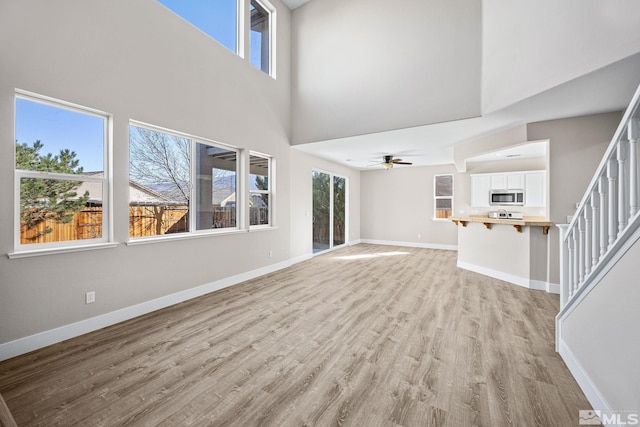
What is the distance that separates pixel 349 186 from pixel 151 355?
23.7ft

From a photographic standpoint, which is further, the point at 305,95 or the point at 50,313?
the point at 305,95

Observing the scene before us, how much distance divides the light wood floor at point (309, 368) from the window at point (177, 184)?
3.85ft

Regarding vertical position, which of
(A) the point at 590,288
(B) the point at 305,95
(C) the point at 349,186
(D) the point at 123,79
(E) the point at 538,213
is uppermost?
(B) the point at 305,95

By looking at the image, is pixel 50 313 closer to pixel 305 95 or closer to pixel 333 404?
pixel 333 404

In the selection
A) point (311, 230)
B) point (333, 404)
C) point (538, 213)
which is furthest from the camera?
point (311, 230)

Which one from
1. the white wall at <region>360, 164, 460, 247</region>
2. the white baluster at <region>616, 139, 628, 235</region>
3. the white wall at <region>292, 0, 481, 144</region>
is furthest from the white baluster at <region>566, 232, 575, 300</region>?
the white wall at <region>360, 164, 460, 247</region>

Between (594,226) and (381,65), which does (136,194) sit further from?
(594,226)

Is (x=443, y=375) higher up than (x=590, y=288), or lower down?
lower down

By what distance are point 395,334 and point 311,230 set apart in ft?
13.9

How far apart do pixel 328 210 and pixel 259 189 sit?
3.10 m

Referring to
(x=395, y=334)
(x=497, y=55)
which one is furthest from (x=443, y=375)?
(x=497, y=55)

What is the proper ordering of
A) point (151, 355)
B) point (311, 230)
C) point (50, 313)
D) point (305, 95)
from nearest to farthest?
point (151, 355), point (50, 313), point (305, 95), point (311, 230)

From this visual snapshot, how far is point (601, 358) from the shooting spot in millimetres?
1633

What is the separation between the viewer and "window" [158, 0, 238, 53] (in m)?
3.75
